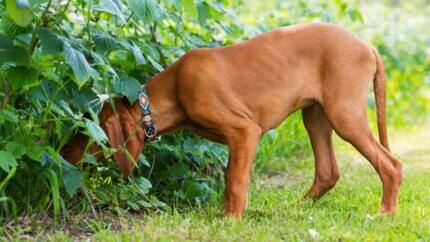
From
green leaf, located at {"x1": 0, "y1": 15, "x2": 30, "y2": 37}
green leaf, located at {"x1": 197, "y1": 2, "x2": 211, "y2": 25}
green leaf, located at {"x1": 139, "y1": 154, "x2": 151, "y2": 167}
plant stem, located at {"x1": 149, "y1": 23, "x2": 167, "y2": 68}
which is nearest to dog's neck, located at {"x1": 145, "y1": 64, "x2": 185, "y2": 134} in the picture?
green leaf, located at {"x1": 139, "y1": 154, "x2": 151, "y2": 167}

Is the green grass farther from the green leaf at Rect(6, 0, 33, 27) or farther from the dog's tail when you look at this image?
the green leaf at Rect(6, 0, 33, 27)

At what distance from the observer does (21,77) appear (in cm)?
384

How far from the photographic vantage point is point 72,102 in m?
4.36

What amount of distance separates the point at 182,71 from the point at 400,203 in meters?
1.70

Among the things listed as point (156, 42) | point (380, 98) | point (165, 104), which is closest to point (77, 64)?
point (165, 104)

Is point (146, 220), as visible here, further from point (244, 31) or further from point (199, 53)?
point (244, 31)

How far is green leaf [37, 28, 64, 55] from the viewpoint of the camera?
373 centimetres

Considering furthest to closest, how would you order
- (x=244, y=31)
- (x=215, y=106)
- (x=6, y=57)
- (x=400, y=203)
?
(x=244, y=31), (x=400, y=203), (x=215, y=106), (x=6, y=57)

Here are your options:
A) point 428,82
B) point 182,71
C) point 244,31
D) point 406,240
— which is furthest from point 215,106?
point 428,82

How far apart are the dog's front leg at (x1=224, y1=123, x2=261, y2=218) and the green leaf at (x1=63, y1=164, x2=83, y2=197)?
94cm

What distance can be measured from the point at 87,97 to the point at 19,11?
102cm

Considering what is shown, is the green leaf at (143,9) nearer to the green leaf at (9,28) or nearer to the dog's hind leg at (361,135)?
the green leaf at (9,28)

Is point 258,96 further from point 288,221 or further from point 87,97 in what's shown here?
point 87,97

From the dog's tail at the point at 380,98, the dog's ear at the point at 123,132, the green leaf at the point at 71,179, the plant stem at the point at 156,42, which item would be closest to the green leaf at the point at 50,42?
the green leaf at the point at 71,179
